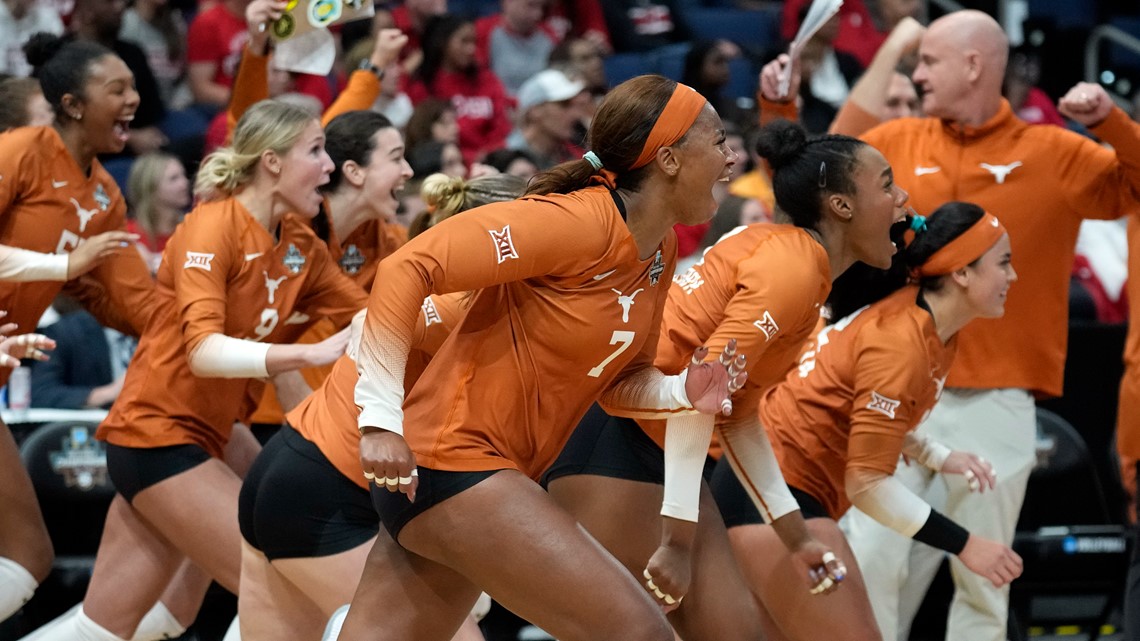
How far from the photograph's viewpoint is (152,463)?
15.6 feet

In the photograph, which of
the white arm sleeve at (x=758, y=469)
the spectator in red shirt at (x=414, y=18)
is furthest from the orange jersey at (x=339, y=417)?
the spectator in red shirt at (x=414, y=18)

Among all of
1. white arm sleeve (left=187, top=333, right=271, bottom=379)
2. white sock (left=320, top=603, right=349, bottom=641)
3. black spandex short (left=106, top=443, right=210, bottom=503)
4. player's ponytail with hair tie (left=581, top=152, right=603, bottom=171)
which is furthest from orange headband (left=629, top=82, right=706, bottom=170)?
black spandex short (left=106, top=443, right=210, bottom=503)

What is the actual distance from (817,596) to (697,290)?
914 millimetres

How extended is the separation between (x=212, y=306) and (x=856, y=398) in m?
1.91

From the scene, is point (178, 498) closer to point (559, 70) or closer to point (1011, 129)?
point (1011, 129)

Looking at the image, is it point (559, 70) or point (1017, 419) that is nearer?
point (1017, 419)

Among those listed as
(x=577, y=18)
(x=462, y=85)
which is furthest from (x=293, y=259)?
(x=577, y=18)

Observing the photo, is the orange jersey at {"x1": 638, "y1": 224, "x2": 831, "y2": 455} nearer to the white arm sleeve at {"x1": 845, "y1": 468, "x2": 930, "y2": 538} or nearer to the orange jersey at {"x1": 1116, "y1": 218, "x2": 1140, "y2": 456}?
the white arm sleeve at {"x1": 845, "y1": 468, "x2": 930, "y2": 538}

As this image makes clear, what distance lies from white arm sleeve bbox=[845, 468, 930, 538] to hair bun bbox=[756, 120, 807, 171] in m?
0.93

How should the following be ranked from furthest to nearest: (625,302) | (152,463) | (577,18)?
1. (577,18)
2. (152,463)
3. (625,302)

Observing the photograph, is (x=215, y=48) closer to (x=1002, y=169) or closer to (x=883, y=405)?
(x=1002, y=169)

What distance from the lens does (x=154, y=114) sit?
8.45m

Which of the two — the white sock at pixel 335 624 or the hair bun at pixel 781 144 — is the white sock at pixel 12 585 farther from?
the hair bun at pixel 781 144

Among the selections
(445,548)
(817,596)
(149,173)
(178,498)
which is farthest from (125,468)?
(149,173)
